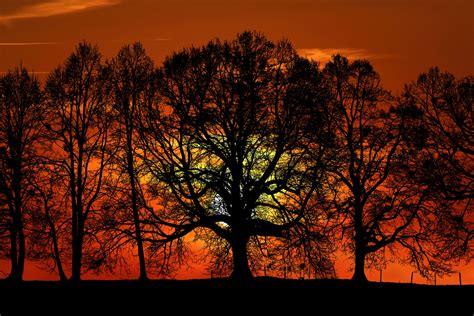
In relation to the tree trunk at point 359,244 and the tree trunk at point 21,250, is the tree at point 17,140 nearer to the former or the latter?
the tree trunk at point 21,250

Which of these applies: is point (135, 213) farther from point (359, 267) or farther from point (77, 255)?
point (359, 267)

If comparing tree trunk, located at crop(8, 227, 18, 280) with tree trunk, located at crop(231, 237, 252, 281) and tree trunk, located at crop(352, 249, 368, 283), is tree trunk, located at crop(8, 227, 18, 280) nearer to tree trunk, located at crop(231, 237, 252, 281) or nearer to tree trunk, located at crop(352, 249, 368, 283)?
tree trunk, located at crop(231, 237, 252, 281)

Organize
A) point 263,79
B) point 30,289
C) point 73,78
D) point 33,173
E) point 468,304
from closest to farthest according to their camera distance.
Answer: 1. point 468,304
2. point 30,289
3. point 263,79
4. point 73,78
5. point 33,173

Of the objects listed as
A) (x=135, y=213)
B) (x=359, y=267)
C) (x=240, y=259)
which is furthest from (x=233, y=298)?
(x=359, y=267)

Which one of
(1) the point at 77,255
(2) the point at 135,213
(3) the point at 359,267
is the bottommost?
(3) the point at 359,267

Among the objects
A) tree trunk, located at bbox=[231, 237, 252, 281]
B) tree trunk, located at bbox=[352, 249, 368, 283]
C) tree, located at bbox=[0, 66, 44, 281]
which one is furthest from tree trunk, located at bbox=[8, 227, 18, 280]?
tree trunk, located at bbox=[352, 249, 368, 283]

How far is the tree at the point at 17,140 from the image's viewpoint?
1919 inches

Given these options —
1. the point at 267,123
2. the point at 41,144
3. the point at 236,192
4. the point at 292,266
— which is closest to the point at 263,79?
the point at 267,123

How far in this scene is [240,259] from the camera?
139ft

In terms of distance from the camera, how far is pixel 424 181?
154 ft

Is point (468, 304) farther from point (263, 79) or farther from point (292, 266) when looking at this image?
point (263, 79)

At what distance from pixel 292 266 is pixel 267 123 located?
7385 mm

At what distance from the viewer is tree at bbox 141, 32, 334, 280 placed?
138 ft

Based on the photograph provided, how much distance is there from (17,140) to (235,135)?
1432 cm
